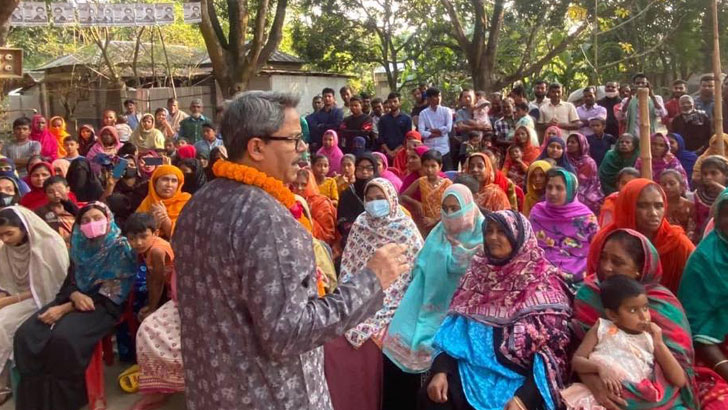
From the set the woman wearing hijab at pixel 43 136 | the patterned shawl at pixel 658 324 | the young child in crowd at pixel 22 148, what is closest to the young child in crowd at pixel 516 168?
the patterned shawl at pixel 658 324

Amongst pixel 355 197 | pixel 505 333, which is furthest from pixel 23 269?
pixel 505 333

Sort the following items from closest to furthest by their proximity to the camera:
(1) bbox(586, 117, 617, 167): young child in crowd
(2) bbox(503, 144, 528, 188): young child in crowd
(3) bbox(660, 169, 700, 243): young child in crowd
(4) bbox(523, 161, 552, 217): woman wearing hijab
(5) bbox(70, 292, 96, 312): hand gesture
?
(5) bbox(70, 292, 96, 312): hand gesture < (3) bbox(660, 169, 700, 243): young child in crowd < (4) bbox(523, 161, 552, 217): woman wearing hijab < (2) bbox(503, 144, 528, 188): young child in crowd < (1) bbox(586, 117, 617, 167): young child in crowd

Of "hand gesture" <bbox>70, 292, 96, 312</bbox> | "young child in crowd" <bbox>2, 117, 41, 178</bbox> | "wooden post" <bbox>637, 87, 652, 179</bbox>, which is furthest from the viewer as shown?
"young child in crowd" <bbox>2, 117, 41, 178</bbox>

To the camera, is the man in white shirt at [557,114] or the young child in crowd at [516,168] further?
the man in white shirt at [557,114]

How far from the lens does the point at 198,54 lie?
18922 millimetres

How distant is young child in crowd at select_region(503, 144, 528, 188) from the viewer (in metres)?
6.75

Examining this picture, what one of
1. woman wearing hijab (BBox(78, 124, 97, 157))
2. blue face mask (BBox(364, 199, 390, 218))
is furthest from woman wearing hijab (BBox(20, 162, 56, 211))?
woman wearing hijab (BBox(78, 124, 97, 157))

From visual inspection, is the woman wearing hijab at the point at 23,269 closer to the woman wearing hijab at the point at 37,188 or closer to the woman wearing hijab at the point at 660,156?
the woman wearing hijab at the point at 37,188

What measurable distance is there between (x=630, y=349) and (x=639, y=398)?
192mm

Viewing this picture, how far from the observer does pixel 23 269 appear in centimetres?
431

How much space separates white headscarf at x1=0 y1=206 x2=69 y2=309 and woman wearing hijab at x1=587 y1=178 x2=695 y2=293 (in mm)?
3393

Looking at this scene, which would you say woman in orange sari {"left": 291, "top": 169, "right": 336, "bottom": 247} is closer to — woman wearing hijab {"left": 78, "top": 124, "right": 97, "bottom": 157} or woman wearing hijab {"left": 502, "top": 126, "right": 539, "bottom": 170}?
woman wearing hijab {"left": 502, "top": 126, "right": 539, "bottom": 170}

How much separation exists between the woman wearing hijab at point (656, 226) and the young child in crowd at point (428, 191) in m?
2.51

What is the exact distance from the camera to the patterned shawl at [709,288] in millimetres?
2857
